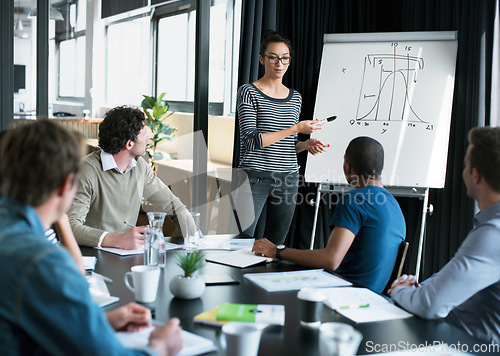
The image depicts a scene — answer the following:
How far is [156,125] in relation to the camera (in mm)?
4094

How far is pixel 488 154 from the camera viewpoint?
1401 mm

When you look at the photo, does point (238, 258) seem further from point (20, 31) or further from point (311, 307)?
point (20, 31)

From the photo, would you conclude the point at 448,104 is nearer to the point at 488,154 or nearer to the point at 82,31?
the point at 488,154

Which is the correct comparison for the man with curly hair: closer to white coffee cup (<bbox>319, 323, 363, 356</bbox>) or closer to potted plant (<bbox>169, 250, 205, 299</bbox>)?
potted plant (<bbox>169, 250, 205, 299</bbox>)

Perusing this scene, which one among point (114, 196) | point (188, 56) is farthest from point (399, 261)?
point (188, 56)

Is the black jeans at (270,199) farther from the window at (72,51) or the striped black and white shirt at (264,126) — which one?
the window at (72,51)

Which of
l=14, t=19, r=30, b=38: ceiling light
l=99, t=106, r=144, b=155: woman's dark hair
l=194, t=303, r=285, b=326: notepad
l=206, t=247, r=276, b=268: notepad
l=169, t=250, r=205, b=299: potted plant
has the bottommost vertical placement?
l=206, t=247, r=276, b=268: notepad

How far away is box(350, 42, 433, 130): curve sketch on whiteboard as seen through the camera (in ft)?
11.2

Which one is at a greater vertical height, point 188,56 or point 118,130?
point 188,56

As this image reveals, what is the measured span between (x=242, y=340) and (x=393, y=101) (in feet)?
8.95

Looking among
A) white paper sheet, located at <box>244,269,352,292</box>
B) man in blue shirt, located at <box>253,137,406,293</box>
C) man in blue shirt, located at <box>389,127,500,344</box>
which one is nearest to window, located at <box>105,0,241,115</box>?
man in blue shirt, located at <box>253,137,406,293</box>

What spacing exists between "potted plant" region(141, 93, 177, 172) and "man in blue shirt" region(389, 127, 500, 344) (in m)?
2.92

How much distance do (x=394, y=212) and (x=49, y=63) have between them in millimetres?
2162

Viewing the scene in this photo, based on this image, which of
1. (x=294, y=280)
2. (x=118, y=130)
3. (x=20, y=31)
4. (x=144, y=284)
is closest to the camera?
(x=144, y=284)
